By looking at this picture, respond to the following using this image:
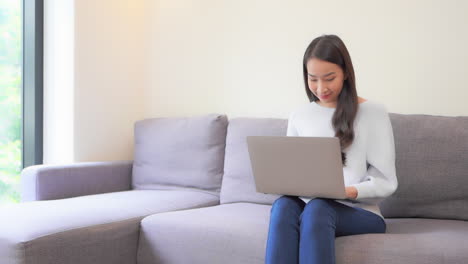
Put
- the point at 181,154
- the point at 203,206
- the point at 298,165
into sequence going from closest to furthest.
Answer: the point at 298,165, the point at 203,206, the point at 181,154

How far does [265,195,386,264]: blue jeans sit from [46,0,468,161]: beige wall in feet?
3.03

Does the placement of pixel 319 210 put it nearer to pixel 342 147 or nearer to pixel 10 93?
pixel 342 147

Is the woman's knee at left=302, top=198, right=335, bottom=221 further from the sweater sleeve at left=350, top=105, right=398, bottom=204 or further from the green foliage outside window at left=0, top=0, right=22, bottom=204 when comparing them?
the green foliage outside window at left=0, top=0, right=22, bottom=204

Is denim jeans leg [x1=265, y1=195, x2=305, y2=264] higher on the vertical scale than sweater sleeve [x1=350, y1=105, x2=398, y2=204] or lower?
lower

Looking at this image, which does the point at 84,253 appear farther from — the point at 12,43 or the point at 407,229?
the point at 12,43

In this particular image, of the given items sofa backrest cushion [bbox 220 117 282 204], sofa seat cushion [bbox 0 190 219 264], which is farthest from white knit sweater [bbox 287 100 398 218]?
sofa seat cushion [bbox 0 190 219 264]

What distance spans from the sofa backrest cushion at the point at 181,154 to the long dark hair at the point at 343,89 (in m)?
0.94

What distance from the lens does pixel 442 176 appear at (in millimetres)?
2193

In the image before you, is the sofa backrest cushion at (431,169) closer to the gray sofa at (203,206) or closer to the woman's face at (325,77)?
the gray sofa at (203,206)

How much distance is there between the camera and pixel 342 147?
2.00 meters

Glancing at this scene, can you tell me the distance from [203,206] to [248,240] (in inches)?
30.1

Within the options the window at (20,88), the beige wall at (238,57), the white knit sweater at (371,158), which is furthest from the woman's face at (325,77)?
the window at (20,88)

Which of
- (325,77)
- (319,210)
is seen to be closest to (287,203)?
(319,210)

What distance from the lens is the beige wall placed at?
2.56 m
